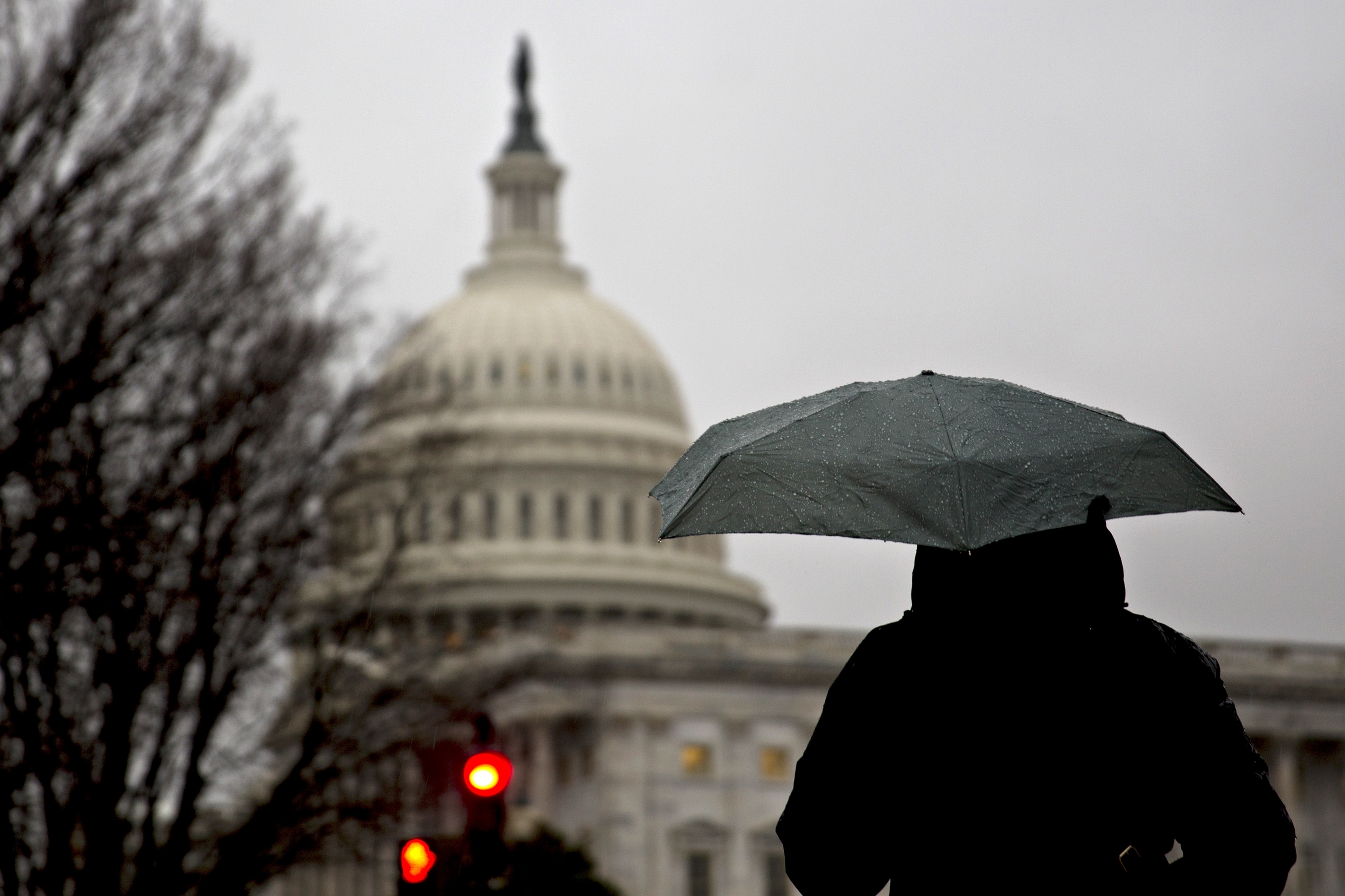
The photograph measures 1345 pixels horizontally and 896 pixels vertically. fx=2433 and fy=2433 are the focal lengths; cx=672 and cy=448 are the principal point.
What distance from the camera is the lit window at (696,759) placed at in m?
91.6

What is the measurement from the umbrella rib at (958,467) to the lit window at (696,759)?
8540cm

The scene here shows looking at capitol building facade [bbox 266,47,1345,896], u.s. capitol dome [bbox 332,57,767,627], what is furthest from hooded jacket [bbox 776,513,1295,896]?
u.s. capitol dome [bbox 332,57,767,627]

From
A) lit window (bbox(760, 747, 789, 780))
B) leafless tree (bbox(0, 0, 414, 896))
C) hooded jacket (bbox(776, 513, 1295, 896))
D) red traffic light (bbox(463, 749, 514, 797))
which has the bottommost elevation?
Answer: hooded jacket (bbox(776, 513, 1295, 896))

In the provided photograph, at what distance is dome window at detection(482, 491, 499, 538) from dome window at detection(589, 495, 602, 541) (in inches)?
186

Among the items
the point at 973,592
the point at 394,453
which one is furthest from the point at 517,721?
the point at 973,592

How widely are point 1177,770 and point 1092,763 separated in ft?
0.75

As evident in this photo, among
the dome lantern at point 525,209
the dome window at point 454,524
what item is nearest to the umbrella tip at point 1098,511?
the dome window at point 454,524

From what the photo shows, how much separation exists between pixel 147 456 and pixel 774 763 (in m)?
68.9

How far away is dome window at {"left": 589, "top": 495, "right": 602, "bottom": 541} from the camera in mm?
121000

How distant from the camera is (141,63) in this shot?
22969mm

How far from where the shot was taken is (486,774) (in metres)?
15.5

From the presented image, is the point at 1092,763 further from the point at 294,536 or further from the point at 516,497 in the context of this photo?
the point at 516,497

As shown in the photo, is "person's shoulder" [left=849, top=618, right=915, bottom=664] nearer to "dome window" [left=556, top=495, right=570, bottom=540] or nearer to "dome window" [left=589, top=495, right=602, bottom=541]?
"dome window" [left=556, top=495, right=570, bottom=540]

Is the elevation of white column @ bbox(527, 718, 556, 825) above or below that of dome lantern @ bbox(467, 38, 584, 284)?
below
